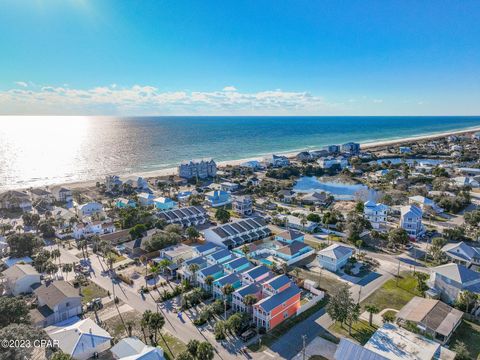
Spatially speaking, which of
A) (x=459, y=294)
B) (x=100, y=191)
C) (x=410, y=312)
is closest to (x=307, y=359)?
(x=410, y=312)

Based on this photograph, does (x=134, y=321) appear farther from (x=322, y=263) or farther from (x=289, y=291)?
(x=322, y=263)

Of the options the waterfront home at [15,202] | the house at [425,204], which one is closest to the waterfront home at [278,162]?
the house at [425,204]

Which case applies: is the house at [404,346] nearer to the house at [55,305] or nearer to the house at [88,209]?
the house at [55,305]

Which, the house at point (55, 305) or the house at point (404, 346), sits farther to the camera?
the house at point (55, 305)

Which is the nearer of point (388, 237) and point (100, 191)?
point (388, 237)

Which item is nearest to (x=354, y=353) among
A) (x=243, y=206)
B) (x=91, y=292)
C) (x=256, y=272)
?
(x=256, y=272)

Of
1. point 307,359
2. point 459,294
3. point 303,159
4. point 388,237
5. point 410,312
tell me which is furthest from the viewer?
point 303,159
